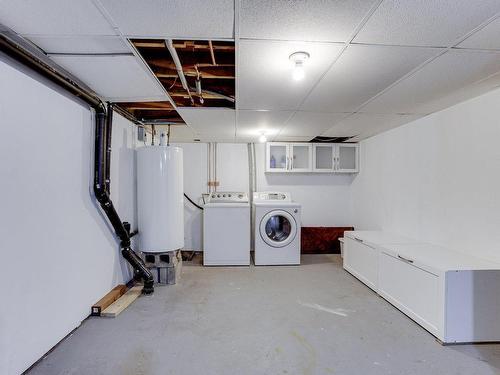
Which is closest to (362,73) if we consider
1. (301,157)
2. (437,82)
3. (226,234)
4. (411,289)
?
(437,82)

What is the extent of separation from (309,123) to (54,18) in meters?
2.64

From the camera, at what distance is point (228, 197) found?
14.3 ft

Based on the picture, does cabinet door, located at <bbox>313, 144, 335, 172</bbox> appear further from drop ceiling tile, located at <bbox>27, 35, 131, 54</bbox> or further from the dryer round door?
drop ceiling tile, located at <bbox>27, 35, 131, 54</bbox>

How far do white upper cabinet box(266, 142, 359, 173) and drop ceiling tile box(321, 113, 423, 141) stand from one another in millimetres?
495

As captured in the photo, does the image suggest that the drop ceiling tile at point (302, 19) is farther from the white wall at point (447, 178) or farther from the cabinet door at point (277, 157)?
the cabinet door at point (277, 157)

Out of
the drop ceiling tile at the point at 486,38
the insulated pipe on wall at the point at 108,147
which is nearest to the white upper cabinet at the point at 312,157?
the insulated pipe on wall at the point at 108,147

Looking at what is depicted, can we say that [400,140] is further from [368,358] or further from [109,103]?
[109,103]

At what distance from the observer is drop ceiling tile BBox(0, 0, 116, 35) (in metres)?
1.22

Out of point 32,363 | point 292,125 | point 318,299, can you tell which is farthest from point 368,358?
point 292,125

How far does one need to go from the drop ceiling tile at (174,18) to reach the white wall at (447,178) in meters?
2.28

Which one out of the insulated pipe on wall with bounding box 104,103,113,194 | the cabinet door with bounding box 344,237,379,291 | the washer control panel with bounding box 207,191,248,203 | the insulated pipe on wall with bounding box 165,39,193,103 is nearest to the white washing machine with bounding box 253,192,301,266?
the washer control panel with bounding box 207,191,248,203

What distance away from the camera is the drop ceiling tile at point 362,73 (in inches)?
62.5

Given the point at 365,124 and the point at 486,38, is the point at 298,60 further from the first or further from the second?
the point at 365,124

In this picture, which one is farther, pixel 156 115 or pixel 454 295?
pixel 156 115
